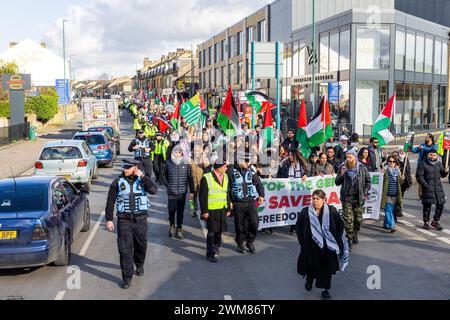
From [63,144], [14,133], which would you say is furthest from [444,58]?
[63,144]

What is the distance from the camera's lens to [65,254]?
879 centimetres

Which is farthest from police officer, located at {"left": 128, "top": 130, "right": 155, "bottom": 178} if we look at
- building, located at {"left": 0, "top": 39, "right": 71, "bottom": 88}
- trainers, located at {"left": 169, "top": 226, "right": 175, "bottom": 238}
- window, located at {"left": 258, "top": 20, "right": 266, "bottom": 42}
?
building, located at {"left": 0, "top": 39, "right": 71, "bottom": 88}

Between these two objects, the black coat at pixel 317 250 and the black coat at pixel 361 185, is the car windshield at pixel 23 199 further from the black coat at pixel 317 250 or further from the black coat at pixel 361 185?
the black coat at pixel 361 185

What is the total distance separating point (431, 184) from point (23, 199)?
25.1ft

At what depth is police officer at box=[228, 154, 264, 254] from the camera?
947 centimetres

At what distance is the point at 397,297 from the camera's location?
732 centimetres

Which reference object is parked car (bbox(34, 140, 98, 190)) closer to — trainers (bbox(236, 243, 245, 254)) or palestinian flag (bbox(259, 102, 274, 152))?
palestinian flag (bbox(259, 102, 274, 152))

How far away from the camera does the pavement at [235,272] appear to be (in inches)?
295

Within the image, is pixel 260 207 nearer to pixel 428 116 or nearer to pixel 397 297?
pixel 397 297

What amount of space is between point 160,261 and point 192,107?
12040mm

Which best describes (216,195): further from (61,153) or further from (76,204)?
(61,153)

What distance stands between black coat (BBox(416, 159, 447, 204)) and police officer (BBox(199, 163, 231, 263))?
4461 millimetres

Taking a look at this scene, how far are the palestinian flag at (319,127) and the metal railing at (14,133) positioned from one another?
24.7m
